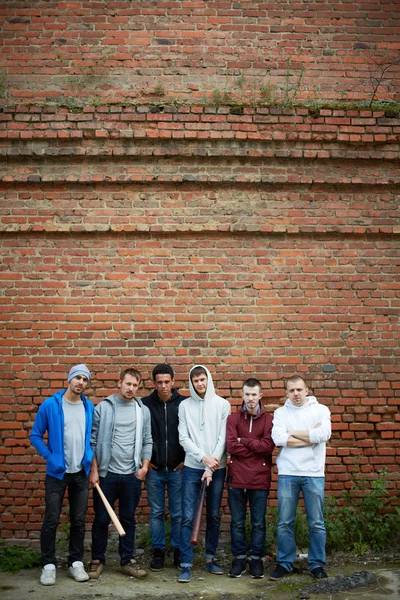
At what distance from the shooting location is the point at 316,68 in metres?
7.07

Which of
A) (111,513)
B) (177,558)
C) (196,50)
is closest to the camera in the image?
(111,513)

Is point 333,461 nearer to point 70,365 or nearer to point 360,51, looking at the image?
point 70,365

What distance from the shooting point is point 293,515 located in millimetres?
5566

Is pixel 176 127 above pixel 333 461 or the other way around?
above

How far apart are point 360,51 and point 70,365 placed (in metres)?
5.01

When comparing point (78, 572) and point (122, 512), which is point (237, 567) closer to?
point (122, 512)

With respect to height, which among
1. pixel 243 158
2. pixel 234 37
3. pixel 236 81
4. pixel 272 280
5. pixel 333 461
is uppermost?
pixel 234 37

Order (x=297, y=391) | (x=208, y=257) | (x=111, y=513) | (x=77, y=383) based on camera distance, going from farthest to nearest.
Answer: (x=208, y=257), (x=297, y=391), (x=77, y=383), (x=111, y=513)

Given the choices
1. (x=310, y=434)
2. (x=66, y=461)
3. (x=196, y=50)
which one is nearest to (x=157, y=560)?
(x=66, y=461)

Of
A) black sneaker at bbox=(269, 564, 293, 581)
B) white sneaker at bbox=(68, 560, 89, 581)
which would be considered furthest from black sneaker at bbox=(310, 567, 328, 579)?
white sneaker at bbox=(68, 560, 89, 581)

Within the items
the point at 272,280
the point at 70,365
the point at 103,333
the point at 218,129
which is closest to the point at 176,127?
the point at 218,129

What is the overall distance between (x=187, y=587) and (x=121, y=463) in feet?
4.08

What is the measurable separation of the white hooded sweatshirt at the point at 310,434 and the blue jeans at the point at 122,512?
4.62ft

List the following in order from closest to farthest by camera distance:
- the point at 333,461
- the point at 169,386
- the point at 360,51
→ the point at 169,386 → the point at 333,461 → the point at 360,51
